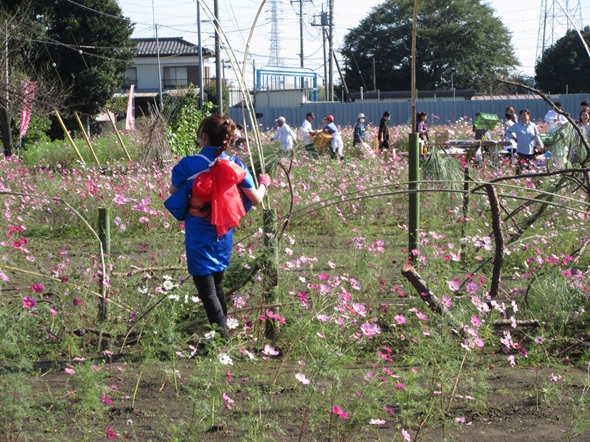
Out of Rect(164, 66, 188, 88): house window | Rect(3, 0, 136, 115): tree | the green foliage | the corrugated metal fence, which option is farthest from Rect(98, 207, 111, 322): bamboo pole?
Rect(164, 66, 188, 88): house window

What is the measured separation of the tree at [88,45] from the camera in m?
29.5

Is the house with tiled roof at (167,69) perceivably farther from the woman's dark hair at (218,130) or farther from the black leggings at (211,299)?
the black leggings at (211,299)

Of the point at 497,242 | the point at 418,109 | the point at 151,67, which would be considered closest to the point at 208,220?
the point at 497,242

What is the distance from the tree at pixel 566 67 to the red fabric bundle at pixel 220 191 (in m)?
54.0

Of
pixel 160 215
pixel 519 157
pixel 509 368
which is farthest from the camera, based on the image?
pixel 519 157

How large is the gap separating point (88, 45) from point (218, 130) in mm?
28107

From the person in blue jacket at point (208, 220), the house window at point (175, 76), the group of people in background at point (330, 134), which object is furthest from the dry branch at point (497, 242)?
the house window at point (175, 76)

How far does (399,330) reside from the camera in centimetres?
457

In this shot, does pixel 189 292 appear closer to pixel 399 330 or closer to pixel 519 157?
pixel 399 330

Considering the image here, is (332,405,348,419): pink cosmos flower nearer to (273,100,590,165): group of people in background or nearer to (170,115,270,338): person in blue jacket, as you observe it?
(170,115,270,338): person in blue jacket

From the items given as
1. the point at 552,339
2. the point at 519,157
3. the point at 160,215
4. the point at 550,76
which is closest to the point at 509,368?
the point at 552,339

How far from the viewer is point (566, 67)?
55.8 m

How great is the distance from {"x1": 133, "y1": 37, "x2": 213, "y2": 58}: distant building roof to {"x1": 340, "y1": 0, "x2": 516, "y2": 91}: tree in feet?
38.5

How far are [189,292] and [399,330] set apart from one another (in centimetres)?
118
